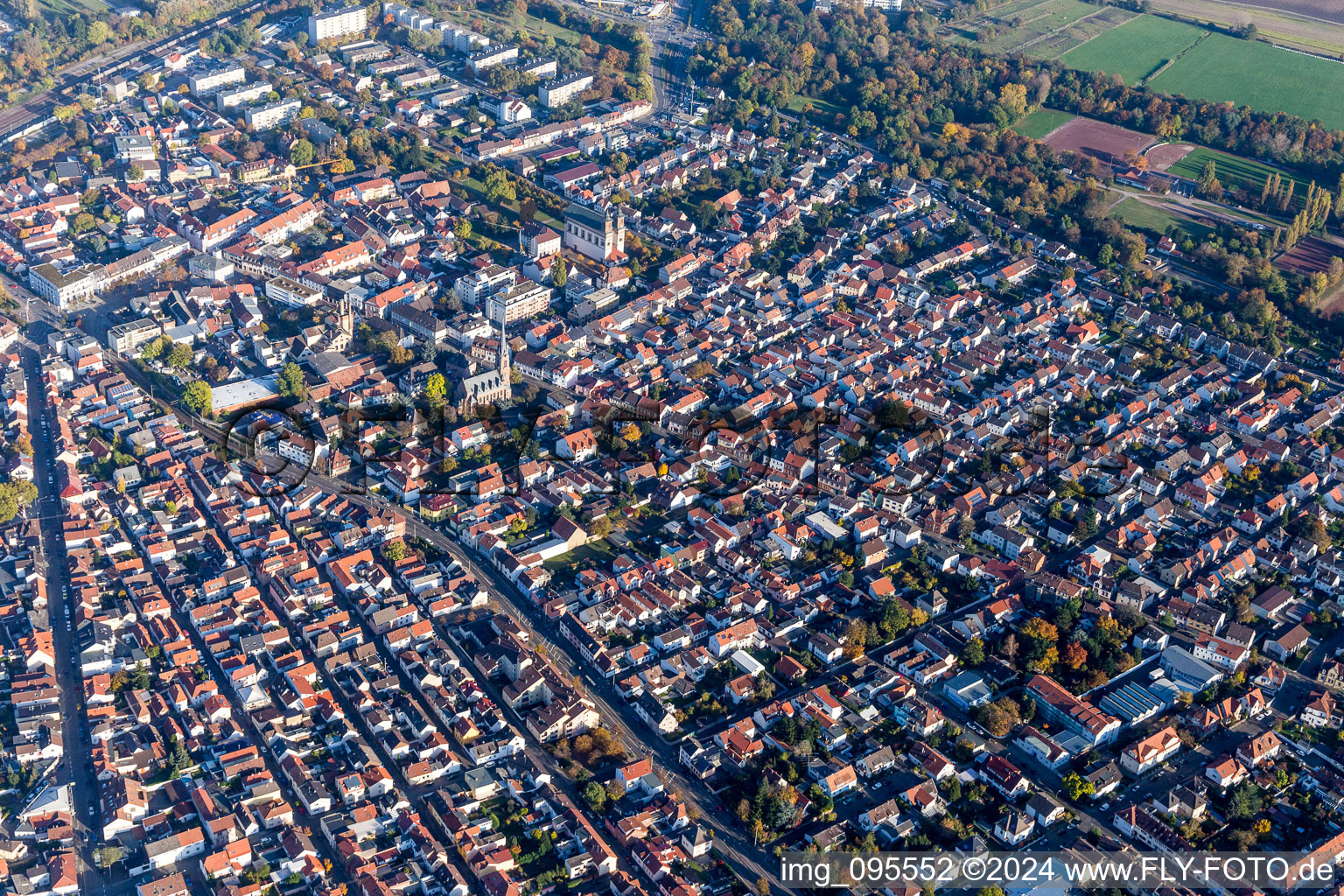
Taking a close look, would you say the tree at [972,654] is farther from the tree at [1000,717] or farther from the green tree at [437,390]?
the green tree at [437,390]

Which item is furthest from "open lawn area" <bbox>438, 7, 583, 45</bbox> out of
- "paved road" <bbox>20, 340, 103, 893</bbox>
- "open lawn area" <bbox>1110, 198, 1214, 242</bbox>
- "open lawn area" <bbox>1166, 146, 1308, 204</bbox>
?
"paved road" <bbox>20, 340, 103, 893</bbox>

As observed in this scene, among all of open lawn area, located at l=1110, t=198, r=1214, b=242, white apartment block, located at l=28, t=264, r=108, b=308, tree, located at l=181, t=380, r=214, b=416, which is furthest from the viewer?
open lawn area, located at l=1110, t=198, r=1214, b=242

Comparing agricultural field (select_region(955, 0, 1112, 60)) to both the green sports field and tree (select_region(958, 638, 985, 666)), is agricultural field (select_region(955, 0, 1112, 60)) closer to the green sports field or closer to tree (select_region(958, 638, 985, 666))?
the green sports field

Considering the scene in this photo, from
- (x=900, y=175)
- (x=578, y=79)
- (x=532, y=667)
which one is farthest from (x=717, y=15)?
(x=532, y=667)

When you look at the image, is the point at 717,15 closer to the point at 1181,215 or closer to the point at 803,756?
the point at 1181,215

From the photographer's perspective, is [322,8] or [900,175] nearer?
[900,175]

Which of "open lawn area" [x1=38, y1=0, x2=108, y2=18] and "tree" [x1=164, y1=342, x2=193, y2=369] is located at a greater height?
"open lawn area" [x1=38, y1=0, x2=108, y2=18]

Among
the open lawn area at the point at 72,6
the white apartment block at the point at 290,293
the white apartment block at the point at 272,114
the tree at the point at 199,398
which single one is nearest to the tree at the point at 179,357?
the tree at the point at 199,398
